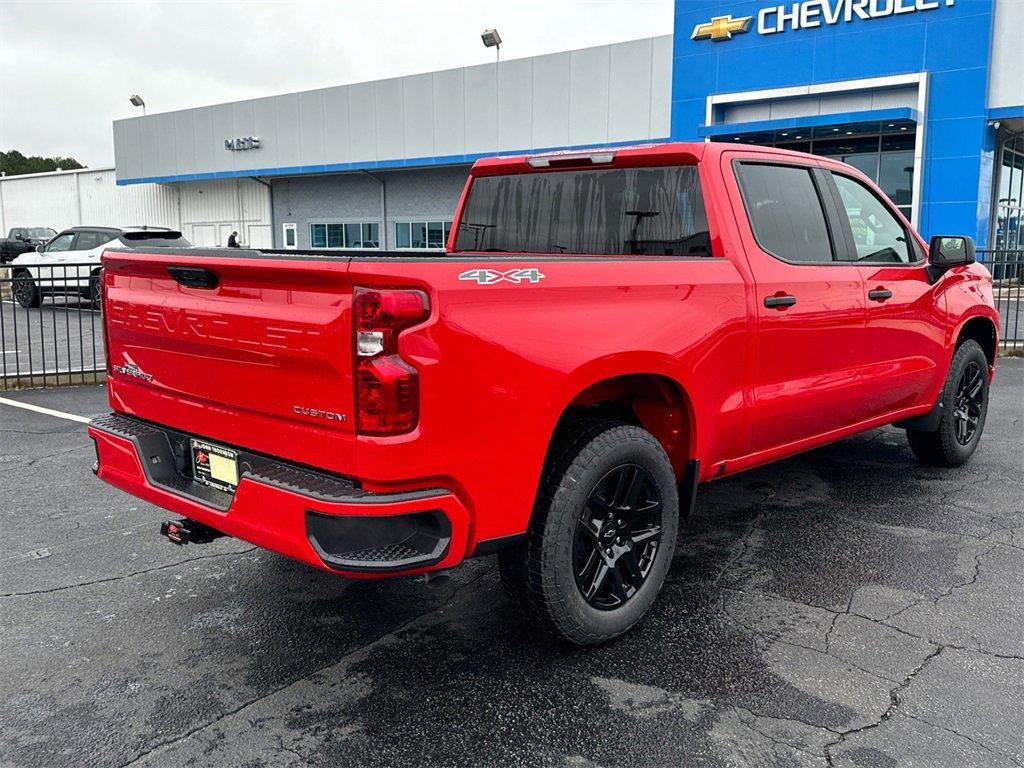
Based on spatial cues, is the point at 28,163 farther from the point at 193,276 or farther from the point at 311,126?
the point at 193,276

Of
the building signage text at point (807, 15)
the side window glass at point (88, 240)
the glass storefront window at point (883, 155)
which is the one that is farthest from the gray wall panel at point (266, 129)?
the glass storefront window at point (883, 155)

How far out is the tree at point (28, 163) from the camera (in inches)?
3713

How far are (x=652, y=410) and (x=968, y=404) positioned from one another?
3.41m

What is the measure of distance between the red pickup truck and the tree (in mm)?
102903

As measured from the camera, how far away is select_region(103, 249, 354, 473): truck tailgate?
2631 mm

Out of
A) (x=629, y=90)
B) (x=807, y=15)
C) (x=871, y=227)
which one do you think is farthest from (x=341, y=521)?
(x=629, y=90)

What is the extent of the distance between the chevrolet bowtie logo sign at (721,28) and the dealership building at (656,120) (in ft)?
0.13

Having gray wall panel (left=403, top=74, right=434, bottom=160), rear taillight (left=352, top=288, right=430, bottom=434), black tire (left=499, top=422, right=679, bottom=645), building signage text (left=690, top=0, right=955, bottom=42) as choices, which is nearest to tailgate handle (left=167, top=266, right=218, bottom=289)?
rear taillight (left=352, top=288, right=430, bottom=434)

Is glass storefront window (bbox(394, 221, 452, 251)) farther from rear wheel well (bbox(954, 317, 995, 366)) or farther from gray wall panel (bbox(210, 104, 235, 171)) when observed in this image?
rear wheel well (bbox(954, 317, 995, 366))

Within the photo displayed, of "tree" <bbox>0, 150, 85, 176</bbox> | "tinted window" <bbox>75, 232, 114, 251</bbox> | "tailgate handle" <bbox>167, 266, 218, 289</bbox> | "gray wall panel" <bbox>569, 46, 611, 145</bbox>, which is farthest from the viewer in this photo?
"tree" <bbox>0, 150, 85, 176</bbox>

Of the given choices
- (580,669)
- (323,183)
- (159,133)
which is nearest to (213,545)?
(580,669)

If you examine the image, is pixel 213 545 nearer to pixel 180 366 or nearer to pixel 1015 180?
pixel 180 366

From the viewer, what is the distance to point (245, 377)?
2906 millimetres

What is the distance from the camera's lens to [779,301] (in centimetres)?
395
